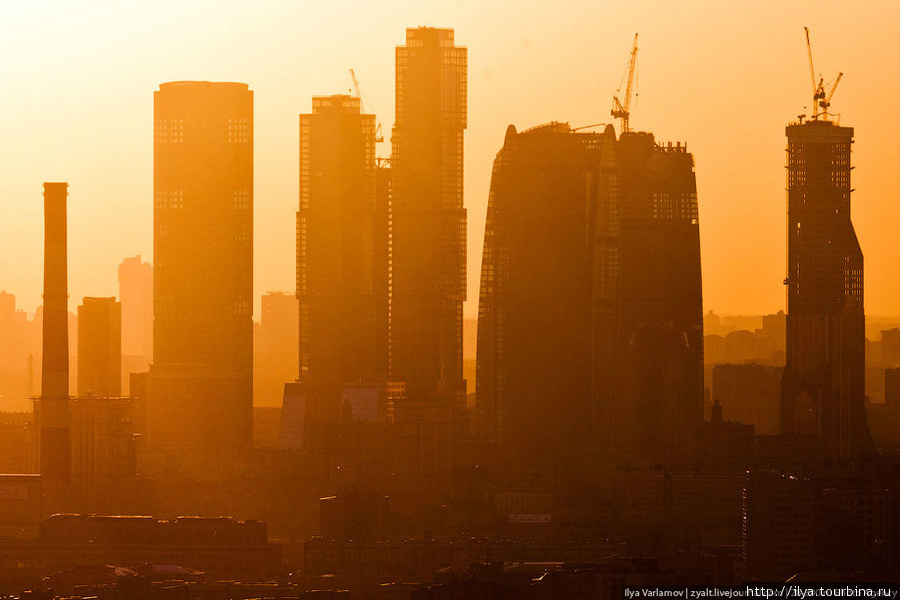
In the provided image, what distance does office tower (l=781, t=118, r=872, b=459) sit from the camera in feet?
443

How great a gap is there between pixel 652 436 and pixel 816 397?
10431 millimetres

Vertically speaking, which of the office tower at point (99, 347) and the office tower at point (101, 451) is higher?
the office tower at point (99, 347)

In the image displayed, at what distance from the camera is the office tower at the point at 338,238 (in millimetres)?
142250

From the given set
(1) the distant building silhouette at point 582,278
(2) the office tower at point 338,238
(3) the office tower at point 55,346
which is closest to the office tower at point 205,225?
(2) the office tower at point 338,238

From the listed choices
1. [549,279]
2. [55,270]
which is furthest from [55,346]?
[549,279]

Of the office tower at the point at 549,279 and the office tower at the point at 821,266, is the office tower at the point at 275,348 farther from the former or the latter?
the office tower at the point at 821,266

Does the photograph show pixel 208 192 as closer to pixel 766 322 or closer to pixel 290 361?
pixel 290 361

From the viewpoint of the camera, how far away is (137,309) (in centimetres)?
15375

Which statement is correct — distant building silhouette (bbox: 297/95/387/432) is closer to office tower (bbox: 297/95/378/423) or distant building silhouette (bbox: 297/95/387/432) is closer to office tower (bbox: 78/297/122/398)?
office tower (bbox: 297/95/378/423)

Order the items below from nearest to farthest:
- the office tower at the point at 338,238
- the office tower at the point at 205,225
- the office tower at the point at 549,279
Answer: the office tower at the point at 549,279 → the office tower at the point at 205,225 → the office tower at the point at 338,238

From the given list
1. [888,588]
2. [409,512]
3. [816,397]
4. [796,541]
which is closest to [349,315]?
[816,397]

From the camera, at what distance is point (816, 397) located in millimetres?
132625

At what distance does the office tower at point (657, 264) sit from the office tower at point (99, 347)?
25.7 metres

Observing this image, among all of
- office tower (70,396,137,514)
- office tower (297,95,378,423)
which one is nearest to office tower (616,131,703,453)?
office tower (297,95,378,423)
